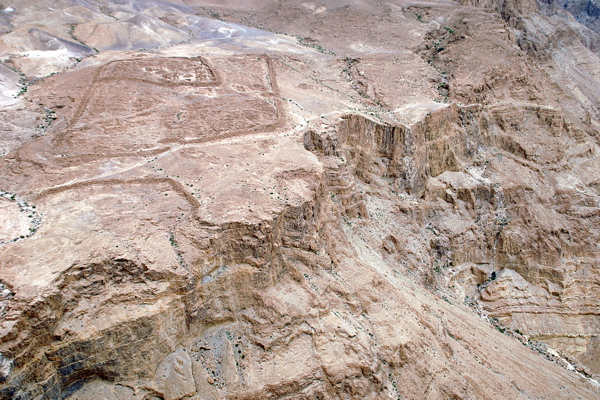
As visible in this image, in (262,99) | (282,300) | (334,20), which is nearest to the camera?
(282,300)

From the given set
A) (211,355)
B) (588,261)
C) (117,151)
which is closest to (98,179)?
(117,151)

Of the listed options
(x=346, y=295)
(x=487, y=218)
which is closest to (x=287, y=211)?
(x=346, y=295)

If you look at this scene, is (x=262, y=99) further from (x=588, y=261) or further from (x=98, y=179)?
(x=588, y=261)

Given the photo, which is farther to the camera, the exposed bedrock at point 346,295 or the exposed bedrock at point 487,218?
the exposed bedrock at point 487,218

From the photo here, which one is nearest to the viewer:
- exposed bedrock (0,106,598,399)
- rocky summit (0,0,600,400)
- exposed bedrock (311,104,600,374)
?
exposed bedrock (0,106,598,399)

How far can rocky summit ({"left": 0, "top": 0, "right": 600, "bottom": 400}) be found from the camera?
16.9 metres

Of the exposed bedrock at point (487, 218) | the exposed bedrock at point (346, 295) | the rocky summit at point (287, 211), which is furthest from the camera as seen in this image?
the exposed bedrock at point (487, 218)

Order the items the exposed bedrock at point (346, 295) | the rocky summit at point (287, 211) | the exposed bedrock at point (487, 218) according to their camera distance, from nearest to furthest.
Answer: the exposed bedrock at point (346, 295)
the rocky summit at point (287, 211)
the exposed bedrock at point (487, 218)

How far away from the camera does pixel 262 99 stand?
3359cm

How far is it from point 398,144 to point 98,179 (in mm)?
22710

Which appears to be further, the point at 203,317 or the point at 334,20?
the point at 334,20

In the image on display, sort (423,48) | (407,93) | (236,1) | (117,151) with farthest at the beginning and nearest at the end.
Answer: (236,1), (423,48), (407,93), (117,151)

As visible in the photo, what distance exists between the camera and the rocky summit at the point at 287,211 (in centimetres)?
1692

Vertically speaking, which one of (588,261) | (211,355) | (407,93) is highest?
(407,93)
